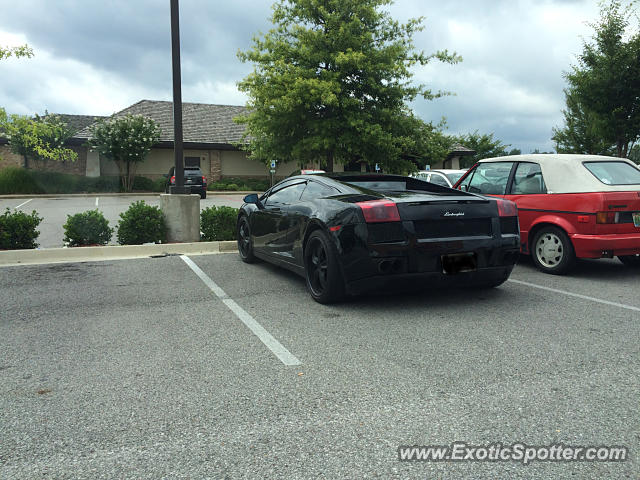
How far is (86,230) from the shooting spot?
9.70m

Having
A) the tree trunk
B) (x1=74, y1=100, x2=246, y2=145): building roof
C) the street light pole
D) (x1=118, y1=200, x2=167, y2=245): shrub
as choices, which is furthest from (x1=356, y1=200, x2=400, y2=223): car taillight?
(x1=74, y1=100, x2=246, y2=145): building roof

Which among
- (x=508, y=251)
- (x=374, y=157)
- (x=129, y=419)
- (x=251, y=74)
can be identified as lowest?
(x=129, y=419)

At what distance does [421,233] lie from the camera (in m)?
5.35

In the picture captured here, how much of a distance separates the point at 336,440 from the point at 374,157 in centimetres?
1254

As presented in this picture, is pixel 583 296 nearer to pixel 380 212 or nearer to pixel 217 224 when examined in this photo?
pixel 380 212

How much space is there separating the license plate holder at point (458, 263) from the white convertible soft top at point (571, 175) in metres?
2.54

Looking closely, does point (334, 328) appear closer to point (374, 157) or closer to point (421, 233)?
point (421, 233)

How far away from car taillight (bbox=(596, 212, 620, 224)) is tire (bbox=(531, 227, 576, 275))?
47cm

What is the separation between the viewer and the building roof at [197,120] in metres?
34.6

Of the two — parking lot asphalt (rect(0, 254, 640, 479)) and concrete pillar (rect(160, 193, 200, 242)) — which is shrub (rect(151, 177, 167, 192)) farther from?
parking lot asphalt (rect(0, 254, 640, 479))

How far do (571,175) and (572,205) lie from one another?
496 mm

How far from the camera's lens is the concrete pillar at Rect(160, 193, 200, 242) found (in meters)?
10.2

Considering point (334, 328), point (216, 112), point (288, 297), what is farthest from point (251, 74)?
point (216, 112)

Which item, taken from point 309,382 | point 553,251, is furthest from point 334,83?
point 309,382
